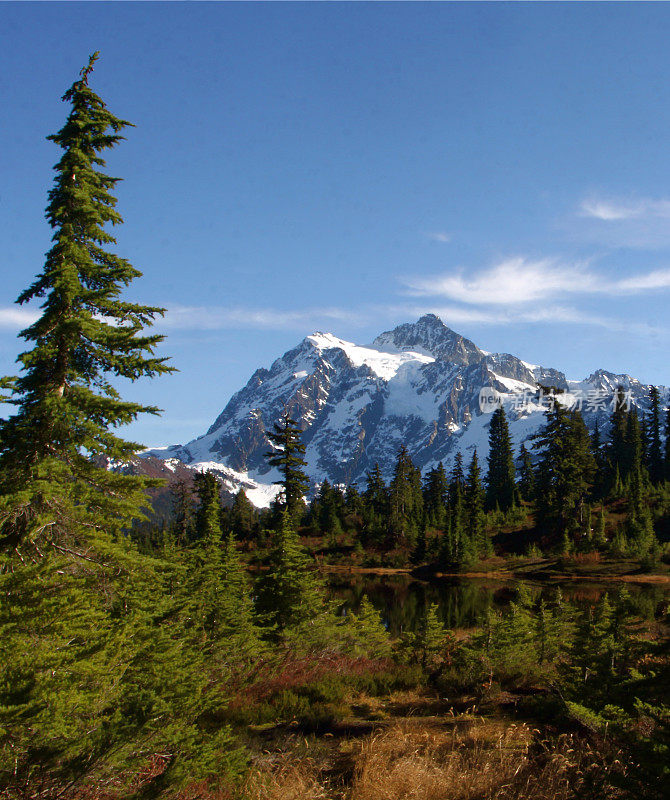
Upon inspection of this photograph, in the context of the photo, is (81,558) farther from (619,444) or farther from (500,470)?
(619,444)

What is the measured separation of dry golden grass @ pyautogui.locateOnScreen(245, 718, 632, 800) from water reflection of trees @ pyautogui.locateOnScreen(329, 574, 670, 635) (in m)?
16.7

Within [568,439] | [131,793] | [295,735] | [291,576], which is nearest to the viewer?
[131,793]

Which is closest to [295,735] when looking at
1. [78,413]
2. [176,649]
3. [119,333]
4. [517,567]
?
[176,649]

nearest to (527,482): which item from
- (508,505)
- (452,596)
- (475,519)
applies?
(508,505)

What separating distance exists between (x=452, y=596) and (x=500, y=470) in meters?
42.8

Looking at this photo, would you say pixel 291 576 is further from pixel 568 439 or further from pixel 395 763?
pixel 568 439

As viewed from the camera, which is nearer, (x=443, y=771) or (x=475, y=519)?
(x=443, y=771)

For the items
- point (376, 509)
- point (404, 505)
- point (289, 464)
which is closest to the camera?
point (289, 464)

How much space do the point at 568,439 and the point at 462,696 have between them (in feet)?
155

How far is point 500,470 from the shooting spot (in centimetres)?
7944

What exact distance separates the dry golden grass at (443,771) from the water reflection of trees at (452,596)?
1667 cm

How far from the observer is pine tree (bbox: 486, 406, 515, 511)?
7575 centimetres

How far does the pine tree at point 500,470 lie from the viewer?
75.8 m

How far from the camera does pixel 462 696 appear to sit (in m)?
12.8
